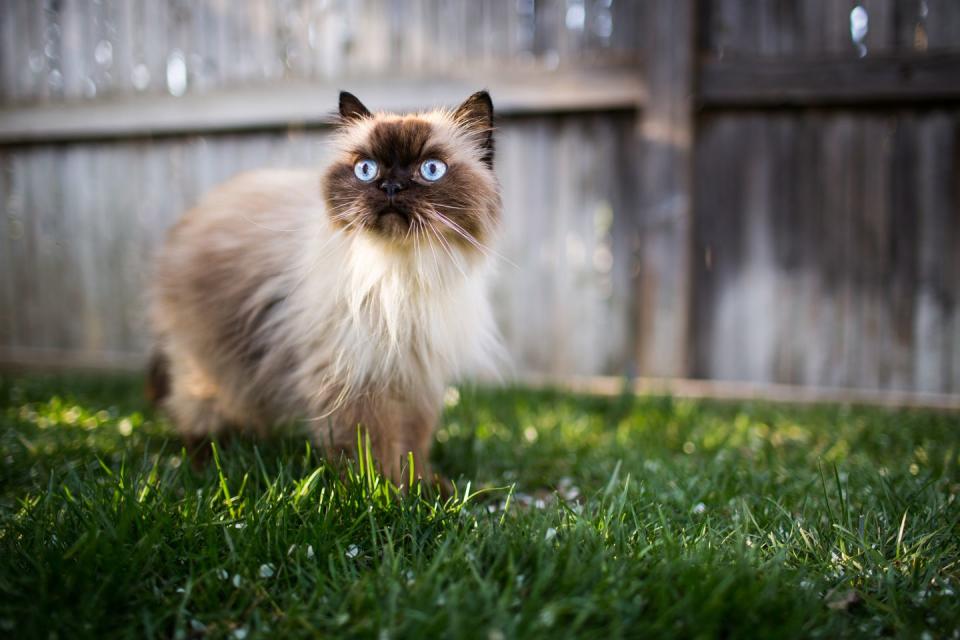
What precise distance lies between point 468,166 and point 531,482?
130cm

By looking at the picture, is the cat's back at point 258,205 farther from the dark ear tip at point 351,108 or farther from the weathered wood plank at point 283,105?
the weathered wood plank at point 283,105

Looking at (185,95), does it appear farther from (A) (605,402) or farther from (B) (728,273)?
(B) (728,273)

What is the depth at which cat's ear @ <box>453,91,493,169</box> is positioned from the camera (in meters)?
2.26

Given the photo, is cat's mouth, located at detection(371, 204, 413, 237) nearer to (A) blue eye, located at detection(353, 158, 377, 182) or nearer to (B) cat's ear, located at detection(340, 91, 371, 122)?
(A) blue eye, located at detection(353, 158, 377, 182)

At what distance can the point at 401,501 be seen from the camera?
181 centimetres

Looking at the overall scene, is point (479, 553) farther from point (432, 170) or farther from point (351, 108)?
point (351, 108)

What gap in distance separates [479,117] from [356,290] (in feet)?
2.57

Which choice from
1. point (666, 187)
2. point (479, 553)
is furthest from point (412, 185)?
point (666, 187)

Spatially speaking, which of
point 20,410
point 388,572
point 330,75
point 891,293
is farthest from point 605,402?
point 20,410

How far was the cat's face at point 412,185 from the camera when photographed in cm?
200

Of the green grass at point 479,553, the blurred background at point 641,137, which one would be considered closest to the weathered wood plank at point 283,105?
the blurred background at point 641,137

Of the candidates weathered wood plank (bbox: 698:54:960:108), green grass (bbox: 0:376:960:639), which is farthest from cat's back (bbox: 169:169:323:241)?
weathered wood plank (bbox: 698:54:960:108)

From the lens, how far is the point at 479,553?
1.59 metres

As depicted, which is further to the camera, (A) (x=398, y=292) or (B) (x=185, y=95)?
(B) (x=185, y=95)
